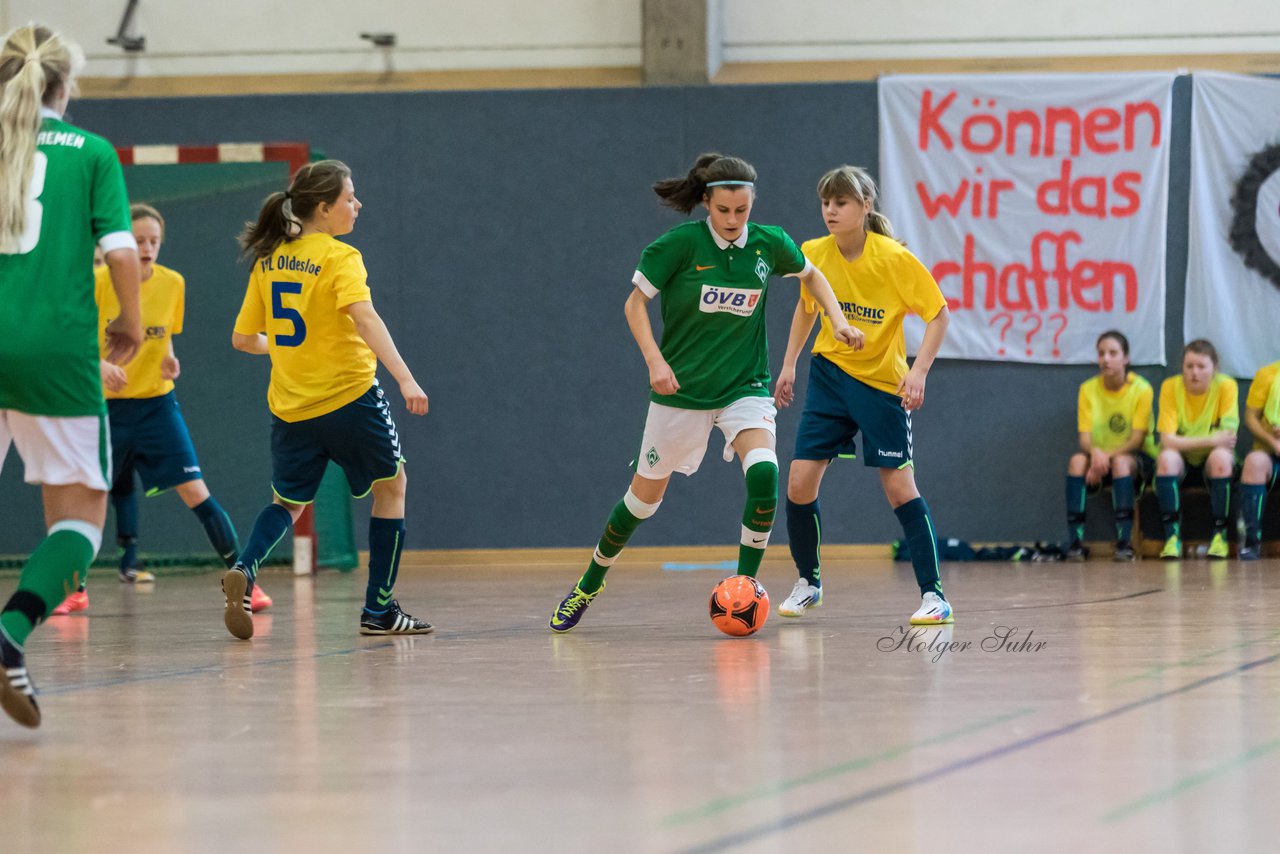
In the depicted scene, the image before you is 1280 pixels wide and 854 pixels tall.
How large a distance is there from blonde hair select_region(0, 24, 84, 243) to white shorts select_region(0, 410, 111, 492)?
44 centimetres

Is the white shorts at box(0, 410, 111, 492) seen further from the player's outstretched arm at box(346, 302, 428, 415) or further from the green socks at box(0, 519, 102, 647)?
the player's outstretched arm at box(346, 302, 428, 415)

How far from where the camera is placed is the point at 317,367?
5.32 metres

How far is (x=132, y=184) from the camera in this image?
989 cm

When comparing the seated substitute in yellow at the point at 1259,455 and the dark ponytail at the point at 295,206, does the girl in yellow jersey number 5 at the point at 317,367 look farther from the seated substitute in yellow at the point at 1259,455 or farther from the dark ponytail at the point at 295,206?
the seated substitute in yellow at the point at 1259,455

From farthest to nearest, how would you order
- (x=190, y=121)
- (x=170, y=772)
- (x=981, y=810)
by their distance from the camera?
1. (x=190, y=121)
2. (x=170, y=772)
3. (x=981, y=810)

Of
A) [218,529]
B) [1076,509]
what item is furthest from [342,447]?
[1076,509]

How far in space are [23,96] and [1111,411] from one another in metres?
7.72

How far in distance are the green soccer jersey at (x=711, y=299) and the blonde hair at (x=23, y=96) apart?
7.01 ft

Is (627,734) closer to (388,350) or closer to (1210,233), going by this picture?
(388,350)

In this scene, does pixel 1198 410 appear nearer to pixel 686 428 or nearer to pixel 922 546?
pixel 922 546

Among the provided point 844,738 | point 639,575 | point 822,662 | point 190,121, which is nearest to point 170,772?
point 844,738

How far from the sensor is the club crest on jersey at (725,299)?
17.5 feet

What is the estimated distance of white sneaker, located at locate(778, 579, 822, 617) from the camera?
5.98 meters

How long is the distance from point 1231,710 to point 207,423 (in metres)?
7.66
